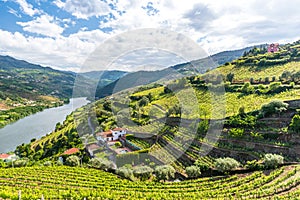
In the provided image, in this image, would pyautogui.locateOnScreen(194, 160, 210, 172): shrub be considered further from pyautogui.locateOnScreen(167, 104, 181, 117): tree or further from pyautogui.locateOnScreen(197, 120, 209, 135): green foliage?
pyautogui.locateOnScreen(167, 104, 181, 117): tree

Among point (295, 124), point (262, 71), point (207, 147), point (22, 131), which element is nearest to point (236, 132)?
point (207, 147)

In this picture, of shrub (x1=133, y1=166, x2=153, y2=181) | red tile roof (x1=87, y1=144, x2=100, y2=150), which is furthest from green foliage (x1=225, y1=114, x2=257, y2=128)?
red tile roof (x1=87, y1=144, x2=100, y2=150)

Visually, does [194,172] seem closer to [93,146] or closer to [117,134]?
[117,134]

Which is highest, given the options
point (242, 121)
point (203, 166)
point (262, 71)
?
point (262, 71)

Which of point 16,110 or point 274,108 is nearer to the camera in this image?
point 274,108

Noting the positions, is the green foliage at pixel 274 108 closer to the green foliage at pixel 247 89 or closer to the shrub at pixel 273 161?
the shrub at pixel 273 161
